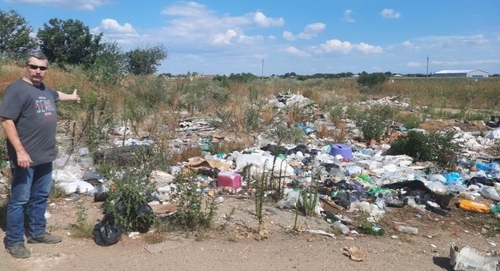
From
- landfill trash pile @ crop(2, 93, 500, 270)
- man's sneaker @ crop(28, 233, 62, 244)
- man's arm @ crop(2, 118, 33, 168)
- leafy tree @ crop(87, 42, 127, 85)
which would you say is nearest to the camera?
man's arm @ crop(2, 118, 33, 168)

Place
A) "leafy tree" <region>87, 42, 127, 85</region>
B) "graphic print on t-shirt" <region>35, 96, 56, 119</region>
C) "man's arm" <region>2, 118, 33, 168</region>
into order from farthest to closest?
"leafy tree" <region>87, 42, 127, 85</region> < "graphic print on t-shirt" <region>35, 96, 56, 119</region> < "man's arm" <region>2, 118, 33, 168</region>

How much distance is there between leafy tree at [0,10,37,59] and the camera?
2619 centimetres

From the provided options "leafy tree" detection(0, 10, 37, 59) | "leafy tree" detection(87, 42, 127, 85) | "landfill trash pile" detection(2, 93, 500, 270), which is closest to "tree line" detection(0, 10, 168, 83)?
"leafy tree" detection(0, 10, 37, 59)

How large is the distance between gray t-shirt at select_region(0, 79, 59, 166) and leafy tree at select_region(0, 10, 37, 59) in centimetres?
2595

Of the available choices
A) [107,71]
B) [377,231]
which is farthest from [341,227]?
[107,71]

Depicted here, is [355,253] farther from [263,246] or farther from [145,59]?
[145,59]

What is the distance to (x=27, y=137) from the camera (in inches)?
133

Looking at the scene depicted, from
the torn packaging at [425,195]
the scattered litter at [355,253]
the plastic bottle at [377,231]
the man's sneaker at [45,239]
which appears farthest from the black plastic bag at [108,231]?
the torn packaging at [425,195]

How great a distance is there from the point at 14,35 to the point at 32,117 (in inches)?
1081

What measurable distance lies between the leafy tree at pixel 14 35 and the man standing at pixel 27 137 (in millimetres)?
25898

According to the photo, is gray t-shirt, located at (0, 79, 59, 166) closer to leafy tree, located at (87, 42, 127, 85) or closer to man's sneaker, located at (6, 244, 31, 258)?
man's sneaker, located at (6, 244, 31, 258)

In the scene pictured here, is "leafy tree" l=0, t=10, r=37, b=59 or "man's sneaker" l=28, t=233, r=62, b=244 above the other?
"leafy tree" l=0, t=10, r=37, b=59

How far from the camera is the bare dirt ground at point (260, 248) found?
3.49 m

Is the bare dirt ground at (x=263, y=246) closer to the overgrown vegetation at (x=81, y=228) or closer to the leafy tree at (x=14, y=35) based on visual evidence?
the overgrown vegetation at (x=81, y=228)
